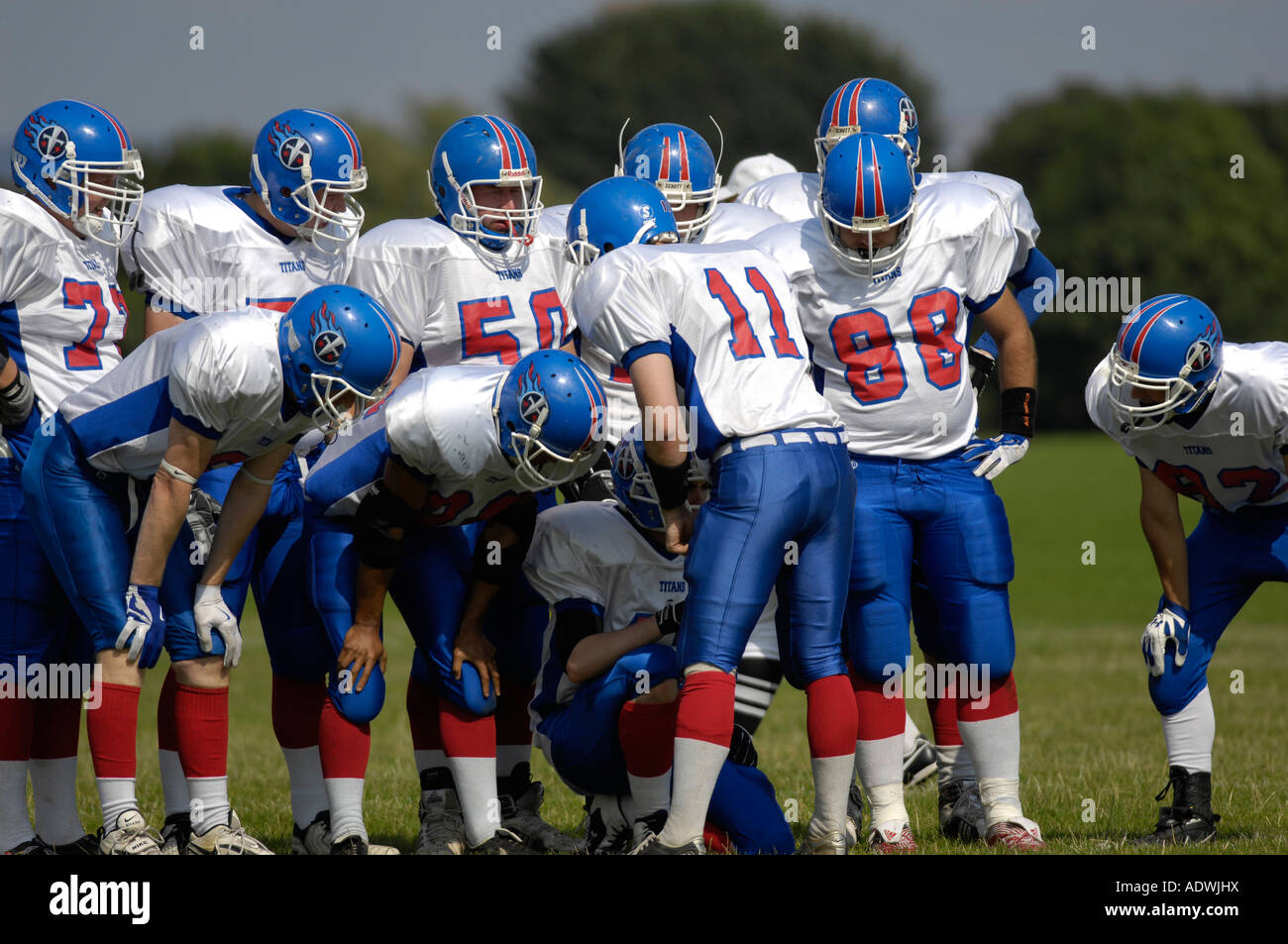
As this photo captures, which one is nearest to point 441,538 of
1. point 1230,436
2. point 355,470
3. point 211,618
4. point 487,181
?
point 355,470

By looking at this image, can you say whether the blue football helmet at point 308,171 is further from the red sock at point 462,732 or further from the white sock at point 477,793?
the white sock at point 477,793

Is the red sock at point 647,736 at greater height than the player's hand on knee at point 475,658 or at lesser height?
lesser

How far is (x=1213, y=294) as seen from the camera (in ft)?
148

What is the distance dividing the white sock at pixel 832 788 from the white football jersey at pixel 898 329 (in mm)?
1089

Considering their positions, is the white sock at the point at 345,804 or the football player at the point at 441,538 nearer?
the football player at the point at 441,538

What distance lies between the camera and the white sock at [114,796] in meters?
4.71

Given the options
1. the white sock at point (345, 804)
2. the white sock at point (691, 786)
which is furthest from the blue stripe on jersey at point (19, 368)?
the white sock at point (691, 786)

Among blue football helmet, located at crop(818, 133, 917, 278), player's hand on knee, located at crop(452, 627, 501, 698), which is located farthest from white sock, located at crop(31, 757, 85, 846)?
blue football helmet, located at crop(818, 133, 917, 278)

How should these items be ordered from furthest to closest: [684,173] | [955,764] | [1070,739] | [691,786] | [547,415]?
1. [1070,739]
2. [684,173]
3. [955,764]
4. [547,415]
5. [691,786]

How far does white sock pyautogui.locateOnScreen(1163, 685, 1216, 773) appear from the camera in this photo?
5.29 metres

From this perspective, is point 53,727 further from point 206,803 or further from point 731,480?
point 731,480

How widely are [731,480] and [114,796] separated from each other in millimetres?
2127

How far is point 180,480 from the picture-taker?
174 inches
